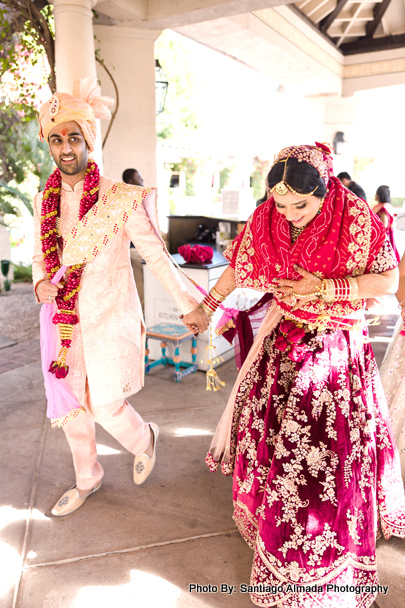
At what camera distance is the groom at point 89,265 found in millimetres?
2217

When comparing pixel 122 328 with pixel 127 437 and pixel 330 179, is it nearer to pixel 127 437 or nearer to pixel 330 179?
pixel 127 437

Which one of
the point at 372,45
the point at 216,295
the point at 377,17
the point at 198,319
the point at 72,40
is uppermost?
the point at 377,17

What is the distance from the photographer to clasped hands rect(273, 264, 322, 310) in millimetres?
1865

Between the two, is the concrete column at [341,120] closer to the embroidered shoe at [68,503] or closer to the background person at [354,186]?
the background person at [354,186]

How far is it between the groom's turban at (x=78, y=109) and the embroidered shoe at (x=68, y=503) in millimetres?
1845

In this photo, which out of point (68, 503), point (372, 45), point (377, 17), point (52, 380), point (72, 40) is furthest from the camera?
point (372, 45)

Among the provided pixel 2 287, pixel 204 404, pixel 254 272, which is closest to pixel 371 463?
pixel 254 272

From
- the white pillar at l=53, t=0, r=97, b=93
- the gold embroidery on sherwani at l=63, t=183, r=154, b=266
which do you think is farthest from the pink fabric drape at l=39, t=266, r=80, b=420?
the white pillar at l=53, t=0, r=97, b=93

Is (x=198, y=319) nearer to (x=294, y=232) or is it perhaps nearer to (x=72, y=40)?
(x=294, y=232)

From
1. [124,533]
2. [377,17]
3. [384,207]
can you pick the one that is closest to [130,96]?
[384,207]

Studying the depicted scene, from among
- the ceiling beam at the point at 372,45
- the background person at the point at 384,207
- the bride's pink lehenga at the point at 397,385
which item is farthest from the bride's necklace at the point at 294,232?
the ceiling beam at the point at 372,45

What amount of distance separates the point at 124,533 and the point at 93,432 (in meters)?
0.53

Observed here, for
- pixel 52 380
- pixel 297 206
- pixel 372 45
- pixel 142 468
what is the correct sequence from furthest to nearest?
pixel 372 45 < pixel 142 468 < pixel 52 380 < pixel 297 206

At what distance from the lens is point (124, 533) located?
91.3 inches
